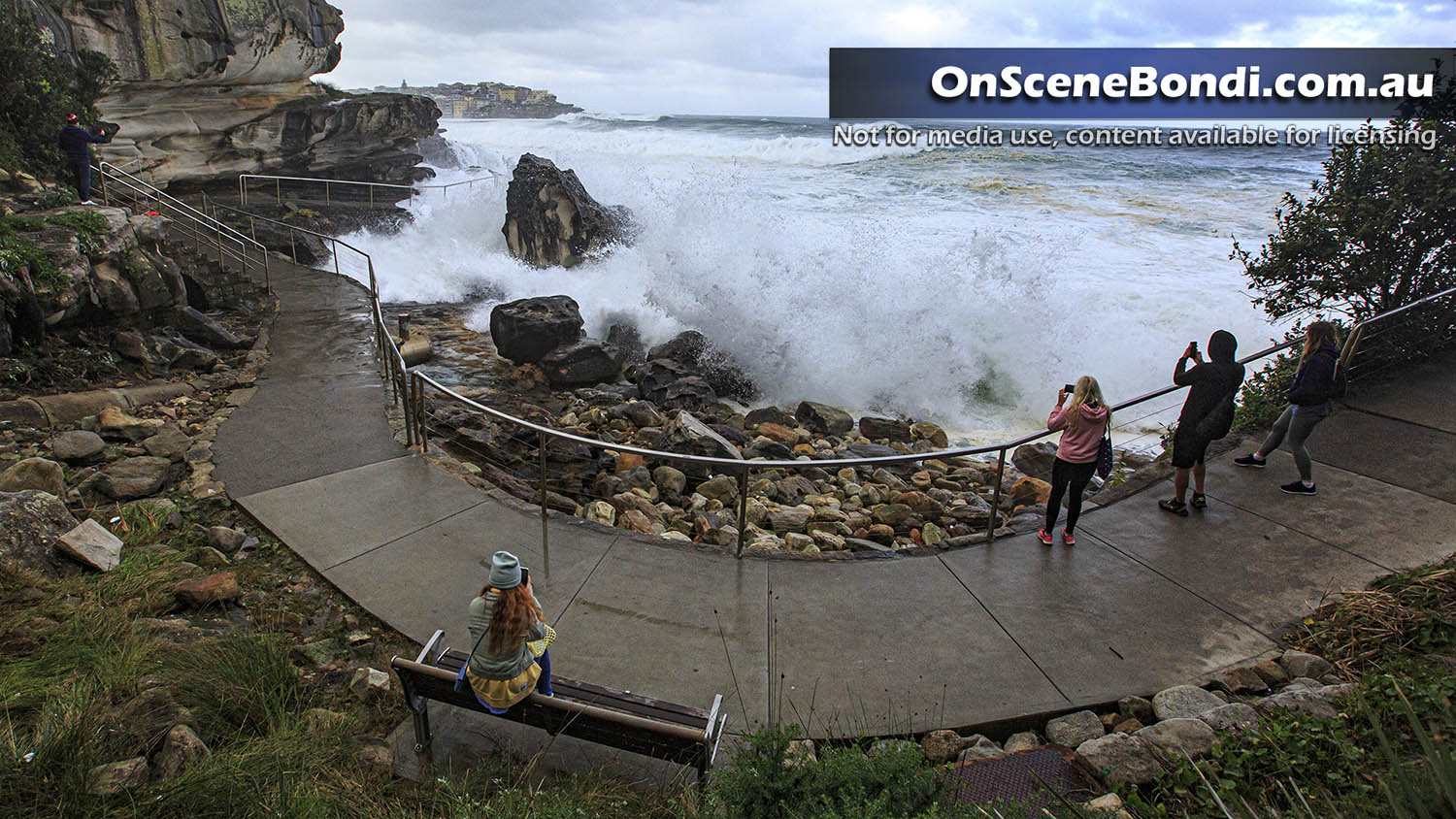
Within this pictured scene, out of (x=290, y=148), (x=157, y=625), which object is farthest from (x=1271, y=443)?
(x=290, y=148)

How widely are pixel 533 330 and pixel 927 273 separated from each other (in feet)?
29.1

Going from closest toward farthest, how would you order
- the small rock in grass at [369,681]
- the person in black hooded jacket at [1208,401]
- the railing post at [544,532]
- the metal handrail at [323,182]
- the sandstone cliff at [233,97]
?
the small rock in grass at [369,681] → the railing post at [544,532] → the person in black hooded jacket at [1208,401] → the sandstone cliff at [233,97] → the metal handrail at [323,182]

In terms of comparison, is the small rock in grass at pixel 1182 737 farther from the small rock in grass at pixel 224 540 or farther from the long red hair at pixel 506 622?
the small rock in grass at pixel 224 540

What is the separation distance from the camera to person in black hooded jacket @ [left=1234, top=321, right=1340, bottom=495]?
6016 millimetres

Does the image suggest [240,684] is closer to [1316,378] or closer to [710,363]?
[1316,378]

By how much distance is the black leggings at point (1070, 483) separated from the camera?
18.6 ft

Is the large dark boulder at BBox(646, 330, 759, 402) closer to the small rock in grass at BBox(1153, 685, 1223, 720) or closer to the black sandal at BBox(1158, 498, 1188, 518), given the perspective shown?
the black sandal at BBox(1158, 498, 1188, 518)

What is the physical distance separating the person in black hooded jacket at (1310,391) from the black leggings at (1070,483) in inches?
72.9

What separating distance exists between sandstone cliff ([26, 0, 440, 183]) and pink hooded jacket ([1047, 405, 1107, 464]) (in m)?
20.7

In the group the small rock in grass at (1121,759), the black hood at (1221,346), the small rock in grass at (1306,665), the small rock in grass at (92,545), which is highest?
the black hood at (1221,346)

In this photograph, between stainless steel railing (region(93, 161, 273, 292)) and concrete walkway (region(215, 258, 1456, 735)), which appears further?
stainless steel railing (region(93, 161, 273, 292))

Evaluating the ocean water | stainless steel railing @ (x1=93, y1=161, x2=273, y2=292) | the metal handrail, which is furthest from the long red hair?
the metal handrail

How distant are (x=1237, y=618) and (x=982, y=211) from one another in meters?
30.3
